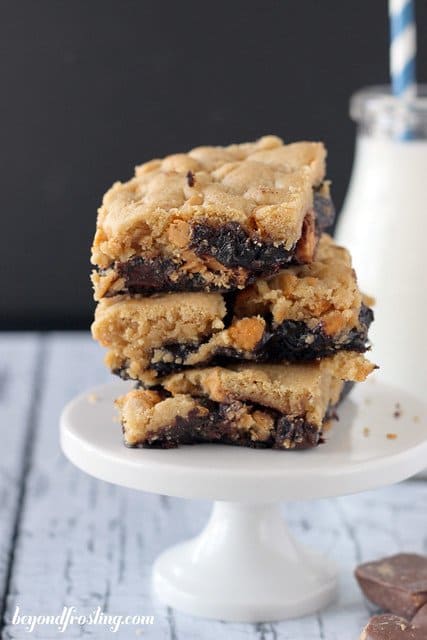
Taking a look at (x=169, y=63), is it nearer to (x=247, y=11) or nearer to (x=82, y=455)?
(x=247, y=11)

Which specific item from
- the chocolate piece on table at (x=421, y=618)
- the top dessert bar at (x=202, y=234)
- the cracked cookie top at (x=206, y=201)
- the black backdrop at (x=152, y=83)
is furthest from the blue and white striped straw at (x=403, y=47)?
the chocolate piece on table at (x=421, y=618)

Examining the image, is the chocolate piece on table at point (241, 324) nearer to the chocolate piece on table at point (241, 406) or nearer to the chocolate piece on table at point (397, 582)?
the chocolate piece on table at point (241, 406)

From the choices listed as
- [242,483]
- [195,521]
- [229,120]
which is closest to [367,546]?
[195,521]

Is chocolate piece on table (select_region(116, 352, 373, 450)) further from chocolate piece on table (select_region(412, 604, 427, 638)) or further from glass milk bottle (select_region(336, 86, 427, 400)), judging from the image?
glass milk bottle (select_region(336, 86, 427, 400))

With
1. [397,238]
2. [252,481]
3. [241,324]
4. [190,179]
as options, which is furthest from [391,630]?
[397,238]

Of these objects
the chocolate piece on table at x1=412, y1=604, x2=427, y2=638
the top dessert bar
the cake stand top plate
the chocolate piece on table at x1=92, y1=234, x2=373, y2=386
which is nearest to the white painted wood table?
the chocolate piece on table at x1=412, y1=604, x2=427, y2=638

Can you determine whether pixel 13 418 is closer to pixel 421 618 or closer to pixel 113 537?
pixel 113 537
